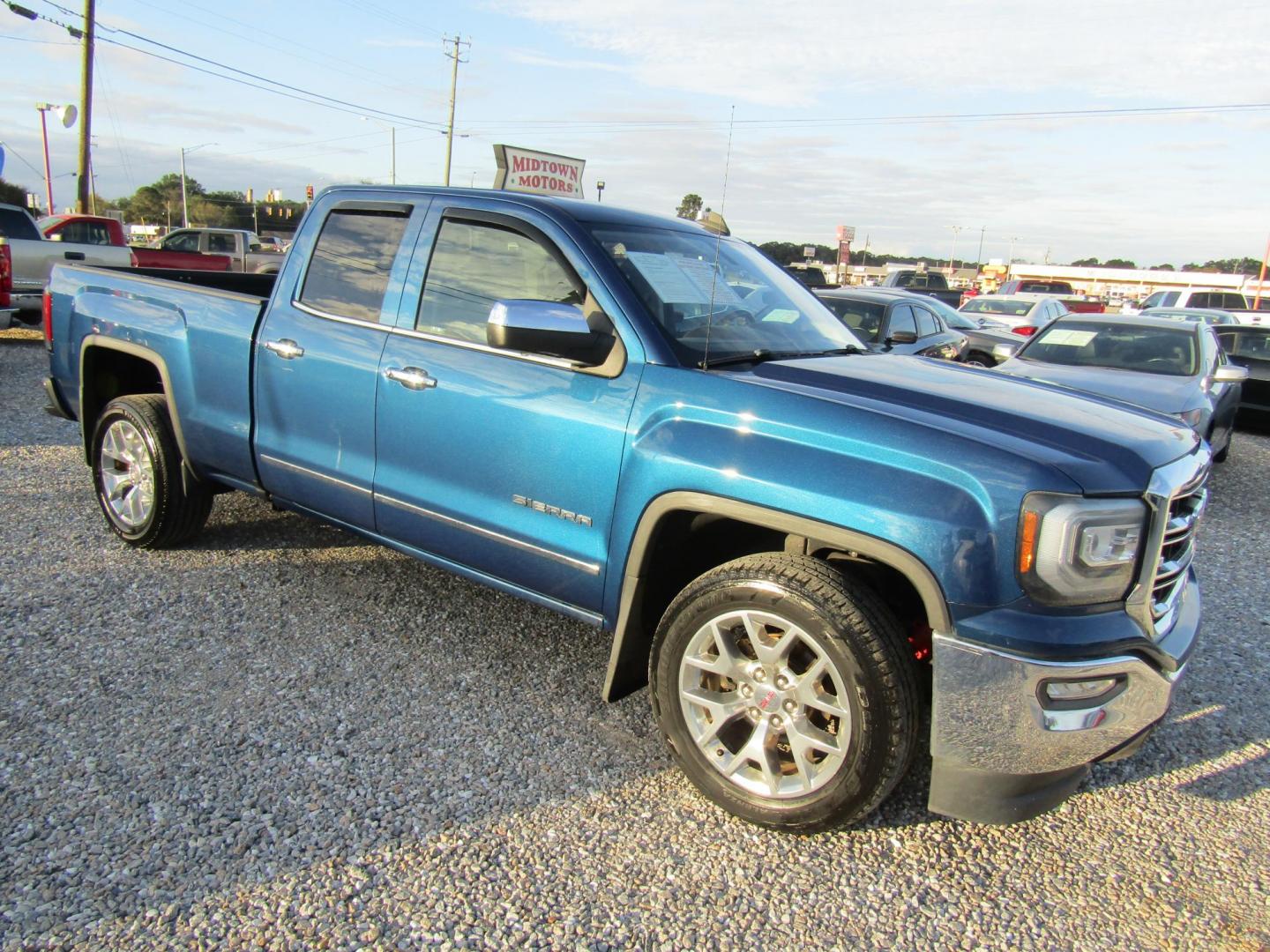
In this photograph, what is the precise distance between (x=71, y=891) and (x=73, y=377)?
337cm

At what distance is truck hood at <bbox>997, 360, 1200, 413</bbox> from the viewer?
23.7 ft

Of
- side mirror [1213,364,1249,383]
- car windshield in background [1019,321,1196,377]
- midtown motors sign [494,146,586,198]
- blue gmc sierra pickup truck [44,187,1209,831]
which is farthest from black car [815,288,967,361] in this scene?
blue gmc sierra pickup truck [44,187,1209,831]

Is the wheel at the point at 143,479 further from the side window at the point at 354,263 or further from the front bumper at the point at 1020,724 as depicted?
the front bumper at the point at 1020,724

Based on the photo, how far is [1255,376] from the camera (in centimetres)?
1092

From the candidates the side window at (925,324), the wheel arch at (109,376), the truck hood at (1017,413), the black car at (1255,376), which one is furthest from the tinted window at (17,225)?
the black car at (1255,376)

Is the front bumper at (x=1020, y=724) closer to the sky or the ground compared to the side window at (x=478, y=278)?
closer to the ground

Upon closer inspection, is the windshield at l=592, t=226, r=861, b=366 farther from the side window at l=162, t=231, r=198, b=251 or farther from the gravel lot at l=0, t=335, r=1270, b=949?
the side window at l=162, t=231, r=198, b=251

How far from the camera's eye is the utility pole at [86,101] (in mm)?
23047

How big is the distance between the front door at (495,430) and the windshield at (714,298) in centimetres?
24

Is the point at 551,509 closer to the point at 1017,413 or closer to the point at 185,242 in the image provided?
the point at 1017,413

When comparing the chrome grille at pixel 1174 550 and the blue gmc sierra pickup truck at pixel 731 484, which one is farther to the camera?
the chrome grille at pixel 1174 550

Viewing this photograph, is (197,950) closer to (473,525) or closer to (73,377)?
(473,525)

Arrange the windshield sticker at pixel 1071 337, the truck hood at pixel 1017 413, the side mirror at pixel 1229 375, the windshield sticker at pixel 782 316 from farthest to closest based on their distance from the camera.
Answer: the windshield sticker at pixel 1071 337, the side mirror at pixel 1229 375, the windshield sticker at pixel 782 316, the truck hood at pixel 1017 413

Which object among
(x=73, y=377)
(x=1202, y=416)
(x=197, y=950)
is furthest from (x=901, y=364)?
(x=1202, y=416)
